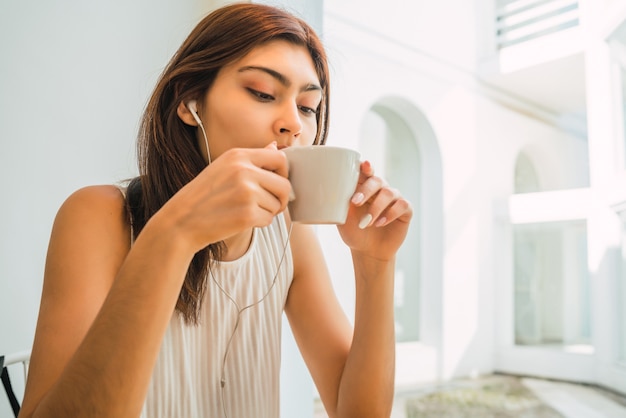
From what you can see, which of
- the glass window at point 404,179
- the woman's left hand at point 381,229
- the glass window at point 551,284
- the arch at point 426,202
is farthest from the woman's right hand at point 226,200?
the glass window at point 404,179

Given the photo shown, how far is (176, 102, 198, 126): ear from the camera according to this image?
2.73ft

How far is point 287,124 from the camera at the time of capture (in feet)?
2.45

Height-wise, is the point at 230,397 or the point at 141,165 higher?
the point at 141,165

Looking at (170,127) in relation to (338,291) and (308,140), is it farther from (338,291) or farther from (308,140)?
(338,291)

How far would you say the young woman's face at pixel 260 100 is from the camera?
75cm

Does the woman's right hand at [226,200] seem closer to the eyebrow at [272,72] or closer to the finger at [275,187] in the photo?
the finger at [275,187]

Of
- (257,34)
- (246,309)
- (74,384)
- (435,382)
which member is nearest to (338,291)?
(435,382)

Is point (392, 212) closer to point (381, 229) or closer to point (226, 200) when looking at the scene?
point (381, 229)

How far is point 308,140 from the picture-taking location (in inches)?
32.3

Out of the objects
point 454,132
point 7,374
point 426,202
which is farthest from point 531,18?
point 7,374

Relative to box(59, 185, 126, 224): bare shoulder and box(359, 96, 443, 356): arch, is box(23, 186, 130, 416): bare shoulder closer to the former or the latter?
box(59, 185, 126, 224): bare shoulder

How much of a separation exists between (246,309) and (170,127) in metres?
0.37

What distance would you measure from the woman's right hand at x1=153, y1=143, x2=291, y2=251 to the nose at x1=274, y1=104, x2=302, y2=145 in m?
0.24

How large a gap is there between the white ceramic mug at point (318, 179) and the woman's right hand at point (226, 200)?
50mm
